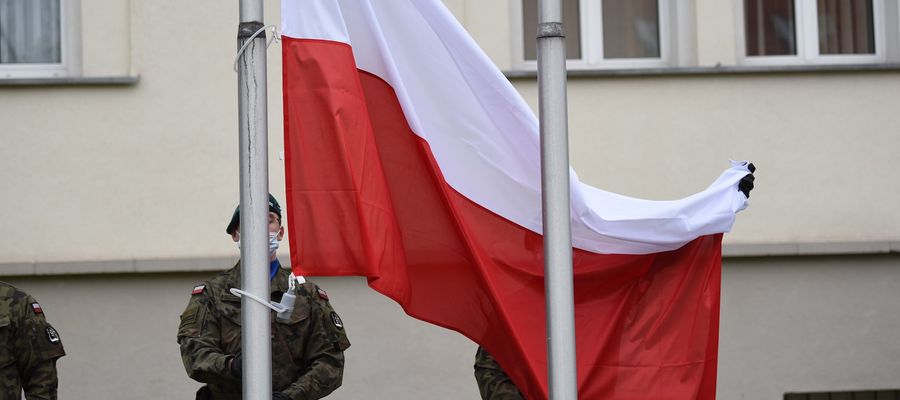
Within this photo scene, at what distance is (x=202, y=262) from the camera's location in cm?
809

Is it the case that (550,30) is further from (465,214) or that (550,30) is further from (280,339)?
(280,339)

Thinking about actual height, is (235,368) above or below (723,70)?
below

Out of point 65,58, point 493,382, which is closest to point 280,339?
point 493,382

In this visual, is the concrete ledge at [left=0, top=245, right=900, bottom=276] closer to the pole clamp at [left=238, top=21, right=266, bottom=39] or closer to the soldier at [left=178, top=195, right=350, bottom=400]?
the soldier at [left=178, top=195, right=350, bottom=400]

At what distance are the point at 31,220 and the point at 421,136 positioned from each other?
171 inches

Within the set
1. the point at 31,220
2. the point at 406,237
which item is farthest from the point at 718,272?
the point at 31,220

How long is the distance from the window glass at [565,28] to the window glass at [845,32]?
1.68 meters

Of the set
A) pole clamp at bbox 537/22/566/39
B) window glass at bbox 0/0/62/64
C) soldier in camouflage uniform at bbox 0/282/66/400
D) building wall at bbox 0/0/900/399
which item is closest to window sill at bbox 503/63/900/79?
building wall at bbox 0/0/900/399

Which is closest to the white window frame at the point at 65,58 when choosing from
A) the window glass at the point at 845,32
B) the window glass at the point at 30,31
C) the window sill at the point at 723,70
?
the window glass at the point at 30,31

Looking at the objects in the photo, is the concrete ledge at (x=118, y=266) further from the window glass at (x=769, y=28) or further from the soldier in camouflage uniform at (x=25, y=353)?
the window glass at (x=769, y=28)

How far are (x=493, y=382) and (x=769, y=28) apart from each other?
13.6ft

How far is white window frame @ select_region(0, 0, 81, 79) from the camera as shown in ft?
27.6

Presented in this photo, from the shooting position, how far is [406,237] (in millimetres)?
4602

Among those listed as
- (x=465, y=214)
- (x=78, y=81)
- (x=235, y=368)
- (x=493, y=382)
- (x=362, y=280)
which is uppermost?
(x=78, y=81)
